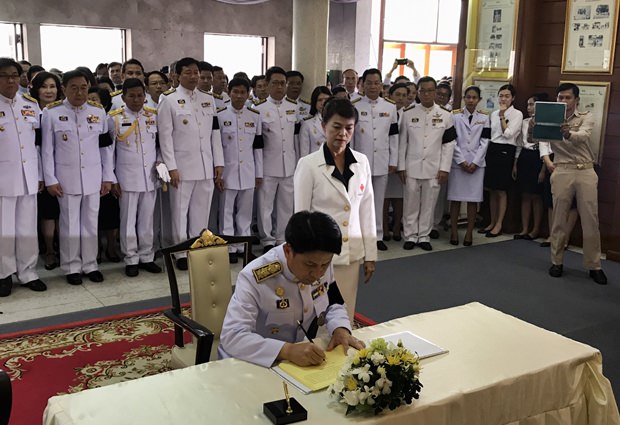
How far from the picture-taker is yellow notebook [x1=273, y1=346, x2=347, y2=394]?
6.99 ft

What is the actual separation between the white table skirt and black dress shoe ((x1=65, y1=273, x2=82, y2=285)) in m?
3.43

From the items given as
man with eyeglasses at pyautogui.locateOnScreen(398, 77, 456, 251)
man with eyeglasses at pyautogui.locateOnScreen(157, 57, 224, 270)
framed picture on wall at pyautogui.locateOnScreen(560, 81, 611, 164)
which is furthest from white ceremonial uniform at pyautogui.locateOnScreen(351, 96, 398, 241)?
framed picture on wall at pyautogui.locateOnScreen(560, 81, 611, 164)

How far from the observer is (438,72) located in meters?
15.7

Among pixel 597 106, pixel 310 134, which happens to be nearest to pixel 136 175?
pixel 310 134

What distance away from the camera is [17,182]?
196 inches

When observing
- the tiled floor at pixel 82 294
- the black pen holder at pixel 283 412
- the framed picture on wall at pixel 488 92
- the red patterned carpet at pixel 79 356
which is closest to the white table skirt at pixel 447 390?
the black pen holder at pixel 283 412

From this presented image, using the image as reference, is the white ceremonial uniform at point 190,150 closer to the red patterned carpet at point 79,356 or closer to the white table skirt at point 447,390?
the red patterned carpet at point 79,356

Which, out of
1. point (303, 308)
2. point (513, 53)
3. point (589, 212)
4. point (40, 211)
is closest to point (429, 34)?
point (513, 53)

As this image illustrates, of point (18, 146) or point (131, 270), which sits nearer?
point (18, 146)

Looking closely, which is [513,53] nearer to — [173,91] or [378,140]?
[378,140]

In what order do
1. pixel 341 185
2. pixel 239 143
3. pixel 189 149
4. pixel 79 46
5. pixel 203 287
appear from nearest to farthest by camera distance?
pixel 203 287 < pixel 341 185 < pixel 189 149 < pixel 239 143 < pixel 79 46

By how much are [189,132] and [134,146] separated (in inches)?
19.4

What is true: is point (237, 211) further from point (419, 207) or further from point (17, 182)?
point (17, 182)

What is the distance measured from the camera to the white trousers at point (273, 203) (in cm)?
659
